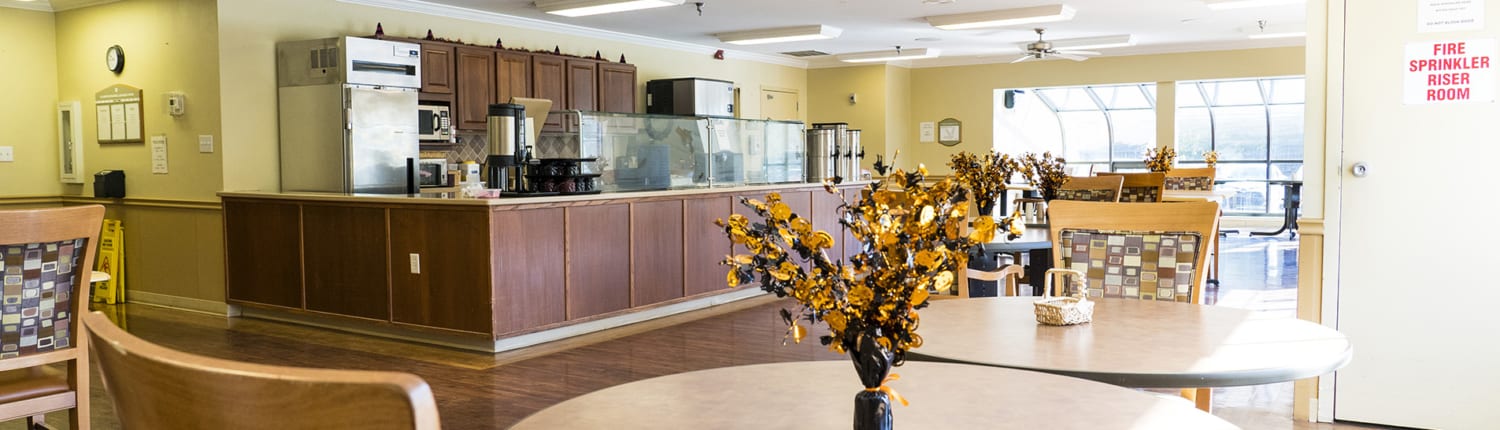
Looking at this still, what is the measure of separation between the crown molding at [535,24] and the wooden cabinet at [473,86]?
39cm

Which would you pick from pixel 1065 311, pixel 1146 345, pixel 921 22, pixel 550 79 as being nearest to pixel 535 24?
pixel 550 79

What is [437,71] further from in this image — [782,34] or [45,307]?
[45,307]

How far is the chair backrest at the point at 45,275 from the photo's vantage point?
267cm

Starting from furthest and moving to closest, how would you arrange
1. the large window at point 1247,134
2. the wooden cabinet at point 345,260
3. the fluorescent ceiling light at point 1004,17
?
1. the large window at point 1247,134
2. the fluorescent ceiling light at point 1004,17
3. the wooden cabinet at point 345,260

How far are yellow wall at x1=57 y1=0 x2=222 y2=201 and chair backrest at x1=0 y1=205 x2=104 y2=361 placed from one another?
4.36 metres

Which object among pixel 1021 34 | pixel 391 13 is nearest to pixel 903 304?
pixel 391 13

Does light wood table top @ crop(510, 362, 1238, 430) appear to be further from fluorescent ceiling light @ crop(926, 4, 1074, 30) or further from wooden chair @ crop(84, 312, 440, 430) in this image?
fluorescent ceiling light @ crop(926, 4, 1074, 30)

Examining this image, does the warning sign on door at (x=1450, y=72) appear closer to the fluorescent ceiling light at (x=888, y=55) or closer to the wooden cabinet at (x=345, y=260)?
the wooden cabinet at (x=345, y=260)

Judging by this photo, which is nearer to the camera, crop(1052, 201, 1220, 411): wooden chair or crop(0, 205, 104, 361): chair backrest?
crop(0, 205, 104, 361): chair backrest

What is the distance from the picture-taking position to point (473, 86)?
8.18 meters

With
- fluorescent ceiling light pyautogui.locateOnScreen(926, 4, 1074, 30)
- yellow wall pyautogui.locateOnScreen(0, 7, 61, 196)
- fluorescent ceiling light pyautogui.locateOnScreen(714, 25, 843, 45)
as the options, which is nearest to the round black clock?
yellow wall pyautogui.locateOnScreen(0, 7, 61, 196)

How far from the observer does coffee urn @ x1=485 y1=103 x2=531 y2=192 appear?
19.9 feet

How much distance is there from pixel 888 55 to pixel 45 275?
9.82 m

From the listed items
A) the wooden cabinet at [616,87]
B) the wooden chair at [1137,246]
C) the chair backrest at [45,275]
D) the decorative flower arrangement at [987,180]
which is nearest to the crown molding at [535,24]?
the wooden cabinet at [616,87]
